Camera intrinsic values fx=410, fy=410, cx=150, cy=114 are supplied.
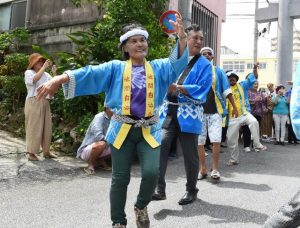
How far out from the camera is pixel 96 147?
20.3 ft

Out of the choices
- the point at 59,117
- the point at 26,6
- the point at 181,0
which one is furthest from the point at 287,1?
the point at 59,117

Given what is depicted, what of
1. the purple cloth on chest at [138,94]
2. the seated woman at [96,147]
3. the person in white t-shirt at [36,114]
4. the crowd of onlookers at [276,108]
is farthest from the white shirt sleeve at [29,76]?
the crowd of onlookers at [276,108]

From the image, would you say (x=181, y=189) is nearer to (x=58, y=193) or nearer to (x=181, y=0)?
(x=58, y=193)

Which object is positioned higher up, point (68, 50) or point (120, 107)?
point (68, 50)

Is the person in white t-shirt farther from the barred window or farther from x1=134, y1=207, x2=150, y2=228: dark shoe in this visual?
the barred window

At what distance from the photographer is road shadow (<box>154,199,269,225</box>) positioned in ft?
13.1

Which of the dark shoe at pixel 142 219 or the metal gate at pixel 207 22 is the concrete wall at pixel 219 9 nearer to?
the metal gate at pixel 207 22

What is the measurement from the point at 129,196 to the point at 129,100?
196cm

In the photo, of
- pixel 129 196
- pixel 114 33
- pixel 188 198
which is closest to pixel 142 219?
pixel 188 198

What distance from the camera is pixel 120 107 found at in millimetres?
3264

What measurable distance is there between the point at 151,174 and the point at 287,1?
1321 centimetres

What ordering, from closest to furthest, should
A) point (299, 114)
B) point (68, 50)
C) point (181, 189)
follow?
point (299, 114)
point (181, 189)
point (68, 50)

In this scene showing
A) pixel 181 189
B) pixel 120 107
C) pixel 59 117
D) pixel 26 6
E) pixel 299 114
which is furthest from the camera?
pixel 26 6

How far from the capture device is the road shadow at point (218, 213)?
3988 mm
